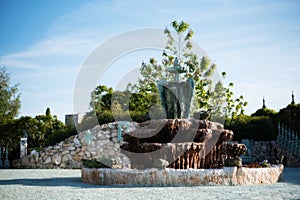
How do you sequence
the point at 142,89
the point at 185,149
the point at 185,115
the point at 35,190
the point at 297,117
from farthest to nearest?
1. the point at 142,89
2. the point at 297,117
3. the point at 185,115
4. the point at 185,149
5. the point at 35,190

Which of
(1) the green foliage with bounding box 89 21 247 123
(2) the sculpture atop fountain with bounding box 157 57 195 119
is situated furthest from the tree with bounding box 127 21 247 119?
(2) the sculpture atop fountain with bounding box 157 57 195 119

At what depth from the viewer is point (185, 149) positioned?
9.08m

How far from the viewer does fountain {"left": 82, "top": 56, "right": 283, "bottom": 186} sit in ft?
27.6

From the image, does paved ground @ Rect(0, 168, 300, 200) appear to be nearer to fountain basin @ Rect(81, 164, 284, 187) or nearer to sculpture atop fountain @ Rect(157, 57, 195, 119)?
fountain basin @ Rect(81, 164, 284, 187)

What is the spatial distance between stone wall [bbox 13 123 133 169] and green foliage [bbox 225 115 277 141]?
638cm

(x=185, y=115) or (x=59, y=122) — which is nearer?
(x=185, y=115)

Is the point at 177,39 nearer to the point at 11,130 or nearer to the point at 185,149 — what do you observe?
the point at 11,130

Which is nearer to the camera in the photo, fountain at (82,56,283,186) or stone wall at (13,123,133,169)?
fountain at (82,56,283,186)

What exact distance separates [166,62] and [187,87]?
12.5 metres

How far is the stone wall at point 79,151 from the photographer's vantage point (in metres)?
16.5

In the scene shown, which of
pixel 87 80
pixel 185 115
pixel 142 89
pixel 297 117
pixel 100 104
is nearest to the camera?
pixel 185 115

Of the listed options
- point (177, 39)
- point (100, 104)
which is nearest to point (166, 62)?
point (177, 39)

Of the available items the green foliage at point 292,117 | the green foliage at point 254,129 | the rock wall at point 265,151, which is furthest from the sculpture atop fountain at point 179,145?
the green foliage at point 292,117

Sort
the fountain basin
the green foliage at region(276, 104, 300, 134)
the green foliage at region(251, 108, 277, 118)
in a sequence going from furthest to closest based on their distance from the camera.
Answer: the green foliage at region(251, 108, 277, 118)
the green foliage at region(276, 104, 300, 134)
the fountain basin
